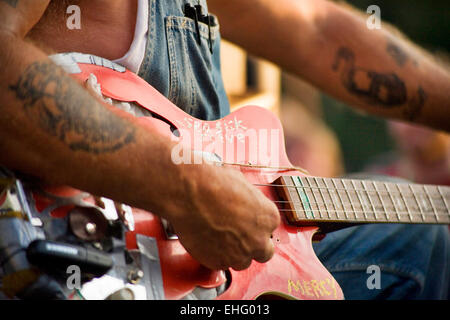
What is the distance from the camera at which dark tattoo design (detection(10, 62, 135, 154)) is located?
70 cm

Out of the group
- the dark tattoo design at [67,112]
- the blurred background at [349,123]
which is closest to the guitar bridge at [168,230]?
the dark tattoo design at [67,112]

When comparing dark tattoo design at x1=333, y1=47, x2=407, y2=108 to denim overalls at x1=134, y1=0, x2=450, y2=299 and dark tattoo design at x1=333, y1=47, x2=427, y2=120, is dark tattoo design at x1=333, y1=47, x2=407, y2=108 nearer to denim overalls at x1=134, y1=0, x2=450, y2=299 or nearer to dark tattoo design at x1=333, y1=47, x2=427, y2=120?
dark tattoo design at x1=333, y1=47, x2=427, y2=120

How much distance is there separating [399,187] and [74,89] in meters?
0.80

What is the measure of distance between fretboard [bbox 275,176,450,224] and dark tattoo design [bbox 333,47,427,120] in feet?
0.92

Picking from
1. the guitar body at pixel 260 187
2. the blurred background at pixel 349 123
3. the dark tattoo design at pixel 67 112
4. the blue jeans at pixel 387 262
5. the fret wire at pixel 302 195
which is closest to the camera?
the dark tattoo design at pixel 67 112

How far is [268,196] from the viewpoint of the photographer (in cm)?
97

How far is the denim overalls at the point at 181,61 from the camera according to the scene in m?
1.01

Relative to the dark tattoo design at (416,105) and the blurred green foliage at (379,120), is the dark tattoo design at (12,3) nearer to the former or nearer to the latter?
the dark tattoo design at (416,105)

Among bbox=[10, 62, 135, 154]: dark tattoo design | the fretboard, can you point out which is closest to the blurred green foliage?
the fretboard

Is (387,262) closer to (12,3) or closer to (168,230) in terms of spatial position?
(168,230)

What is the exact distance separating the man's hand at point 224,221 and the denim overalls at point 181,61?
1.00 ft

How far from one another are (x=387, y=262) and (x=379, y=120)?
123 inches

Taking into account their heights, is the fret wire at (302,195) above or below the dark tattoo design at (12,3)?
below
